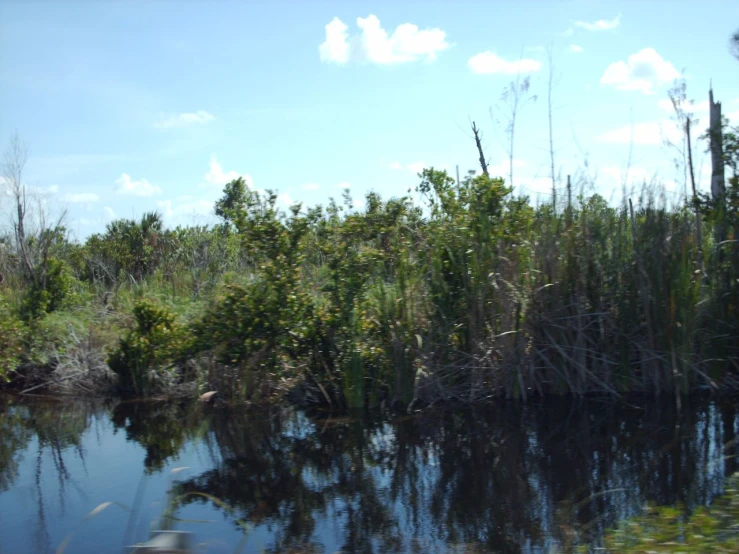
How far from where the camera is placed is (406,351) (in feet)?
30.0

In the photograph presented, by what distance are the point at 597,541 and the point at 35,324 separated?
32.9ft

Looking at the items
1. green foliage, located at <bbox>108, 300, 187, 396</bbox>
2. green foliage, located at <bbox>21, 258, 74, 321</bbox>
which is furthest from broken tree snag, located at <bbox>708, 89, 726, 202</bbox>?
Answer: green foliage, located at <bbox>21, 258, 74, 321</bbox>

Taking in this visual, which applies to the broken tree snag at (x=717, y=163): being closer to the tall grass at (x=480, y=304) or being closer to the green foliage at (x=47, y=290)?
the tall grass at (x=480, y=304)

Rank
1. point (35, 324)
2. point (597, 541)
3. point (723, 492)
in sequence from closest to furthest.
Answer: point (597, 541) → point (723, 492) → point (35, 324)

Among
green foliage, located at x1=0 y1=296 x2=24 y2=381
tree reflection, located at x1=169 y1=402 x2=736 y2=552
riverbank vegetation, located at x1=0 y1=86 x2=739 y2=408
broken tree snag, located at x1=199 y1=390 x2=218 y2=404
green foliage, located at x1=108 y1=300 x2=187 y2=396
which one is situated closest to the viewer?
tree reflection, located at x1=169 y1=402 x2=736 y2=552

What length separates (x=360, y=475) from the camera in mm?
6879

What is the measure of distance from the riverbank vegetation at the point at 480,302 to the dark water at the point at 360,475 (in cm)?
55

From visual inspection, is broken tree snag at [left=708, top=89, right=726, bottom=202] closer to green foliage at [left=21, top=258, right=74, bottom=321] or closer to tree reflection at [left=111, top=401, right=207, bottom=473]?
tree reflection at [left=111, top=401, right=207, bottom=473]

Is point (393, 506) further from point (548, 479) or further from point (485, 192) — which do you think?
point (485, 192)

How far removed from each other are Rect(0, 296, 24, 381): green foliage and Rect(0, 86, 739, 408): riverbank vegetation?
286cm

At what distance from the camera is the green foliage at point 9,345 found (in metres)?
10.8

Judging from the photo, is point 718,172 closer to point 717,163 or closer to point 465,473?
point 717,163

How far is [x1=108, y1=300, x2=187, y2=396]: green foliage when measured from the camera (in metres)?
10.2

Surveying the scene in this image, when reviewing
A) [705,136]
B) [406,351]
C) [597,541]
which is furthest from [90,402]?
[705,136]
